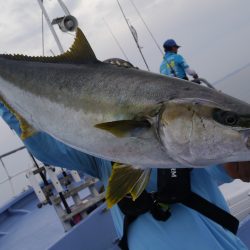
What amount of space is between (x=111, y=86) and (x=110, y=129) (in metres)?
0.27

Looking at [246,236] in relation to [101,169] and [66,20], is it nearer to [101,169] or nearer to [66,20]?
[101,169]

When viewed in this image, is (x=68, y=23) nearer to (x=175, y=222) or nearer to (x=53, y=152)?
(x=53, y=152)

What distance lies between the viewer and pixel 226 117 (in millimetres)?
1389

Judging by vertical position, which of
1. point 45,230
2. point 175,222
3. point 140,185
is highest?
point 140,185

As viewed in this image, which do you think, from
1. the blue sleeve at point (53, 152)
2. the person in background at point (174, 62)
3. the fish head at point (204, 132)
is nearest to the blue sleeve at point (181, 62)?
the person in background at point (174, 62)

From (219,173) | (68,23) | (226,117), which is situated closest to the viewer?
(226,117)

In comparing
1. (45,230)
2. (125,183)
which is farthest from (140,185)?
(45,230)

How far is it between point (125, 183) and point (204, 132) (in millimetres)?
382

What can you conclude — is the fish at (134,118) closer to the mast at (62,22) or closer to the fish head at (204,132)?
the fish head at (204,132)

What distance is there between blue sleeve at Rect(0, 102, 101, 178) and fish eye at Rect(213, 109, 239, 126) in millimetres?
1152

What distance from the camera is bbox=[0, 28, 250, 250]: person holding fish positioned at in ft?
4.62

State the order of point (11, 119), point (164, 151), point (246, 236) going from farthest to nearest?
1. point (246, 236)
2. point (11, 119)
3. point (164, 151)

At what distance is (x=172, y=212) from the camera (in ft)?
6.84

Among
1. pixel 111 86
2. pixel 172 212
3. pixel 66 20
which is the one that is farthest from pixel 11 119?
pixel 66 20
